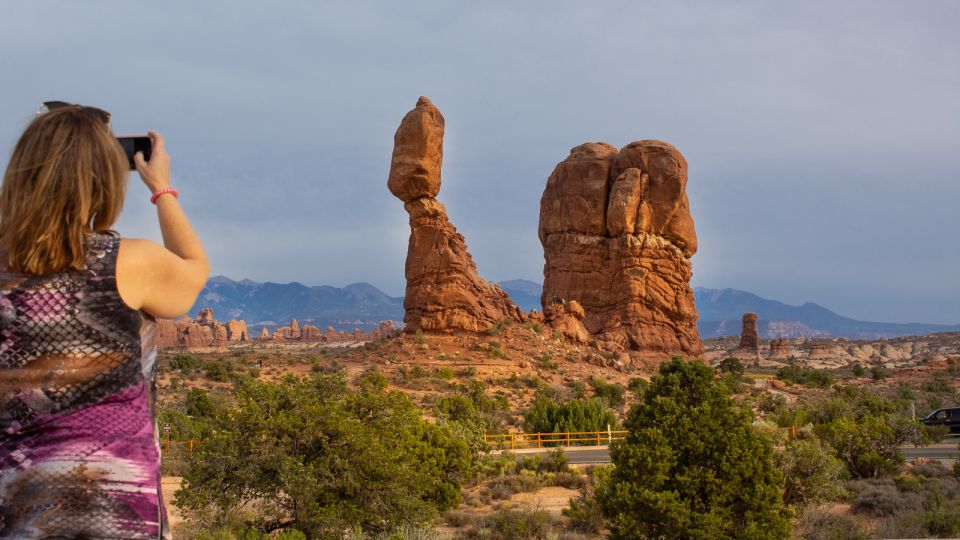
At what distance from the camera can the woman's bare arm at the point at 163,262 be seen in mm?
2092

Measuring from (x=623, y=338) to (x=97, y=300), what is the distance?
→ 46.7 meters

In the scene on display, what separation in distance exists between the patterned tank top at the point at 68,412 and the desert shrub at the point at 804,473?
40.5ft

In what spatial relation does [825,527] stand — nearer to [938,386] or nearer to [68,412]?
[68,412]

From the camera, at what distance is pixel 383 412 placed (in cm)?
1188

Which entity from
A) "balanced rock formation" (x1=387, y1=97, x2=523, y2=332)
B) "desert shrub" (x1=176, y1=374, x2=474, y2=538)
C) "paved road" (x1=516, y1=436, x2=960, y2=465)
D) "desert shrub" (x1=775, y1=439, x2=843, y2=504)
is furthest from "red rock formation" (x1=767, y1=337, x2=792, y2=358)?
"desert shrub" (x1=176, y1=374, x2=474, y2=538)

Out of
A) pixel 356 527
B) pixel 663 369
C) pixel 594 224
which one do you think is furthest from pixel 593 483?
pixel 594 224

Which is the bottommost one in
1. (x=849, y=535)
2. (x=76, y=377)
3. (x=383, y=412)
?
(x=849, y=535)

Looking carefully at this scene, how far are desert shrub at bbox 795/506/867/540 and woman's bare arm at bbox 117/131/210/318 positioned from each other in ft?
35.3

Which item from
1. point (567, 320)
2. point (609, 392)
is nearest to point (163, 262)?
point (609, 392)

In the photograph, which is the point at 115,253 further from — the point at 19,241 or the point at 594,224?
the point at 594,224

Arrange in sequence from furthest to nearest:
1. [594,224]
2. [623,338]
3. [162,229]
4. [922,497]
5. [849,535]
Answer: [594,224] < [623,338] < [922,497] < [849,535] < [162,229]

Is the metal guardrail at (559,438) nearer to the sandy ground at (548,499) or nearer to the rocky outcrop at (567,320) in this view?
the sandy ground at (548,499)

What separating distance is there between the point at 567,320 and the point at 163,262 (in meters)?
42.5

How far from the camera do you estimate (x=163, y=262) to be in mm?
2139
